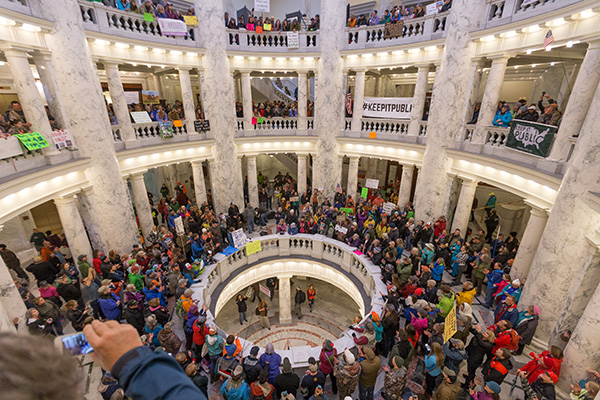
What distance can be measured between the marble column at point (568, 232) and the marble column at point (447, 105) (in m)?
5.36

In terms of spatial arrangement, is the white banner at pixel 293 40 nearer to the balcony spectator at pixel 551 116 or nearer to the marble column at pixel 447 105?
the marble column at pixel 447 105

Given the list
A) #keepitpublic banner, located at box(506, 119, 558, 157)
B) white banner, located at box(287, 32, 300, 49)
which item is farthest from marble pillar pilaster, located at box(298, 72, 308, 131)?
#keepitpublic banner, located at box(506, 119, 558, 157)

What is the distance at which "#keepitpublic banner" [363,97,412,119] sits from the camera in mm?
14438

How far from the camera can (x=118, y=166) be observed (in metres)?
12.0

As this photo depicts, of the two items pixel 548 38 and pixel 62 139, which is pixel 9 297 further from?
pixel 548 38

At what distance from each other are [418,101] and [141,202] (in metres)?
14.1

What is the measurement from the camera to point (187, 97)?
1452 centimetres

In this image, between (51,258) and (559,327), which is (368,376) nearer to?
(559,327)

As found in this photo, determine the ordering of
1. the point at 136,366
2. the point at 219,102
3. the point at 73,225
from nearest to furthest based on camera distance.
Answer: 1. the point at 136,366
2. the point at 73,225
3. the point at 219,102

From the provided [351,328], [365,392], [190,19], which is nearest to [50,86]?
[190,19]

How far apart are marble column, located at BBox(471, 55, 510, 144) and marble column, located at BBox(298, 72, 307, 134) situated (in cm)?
881

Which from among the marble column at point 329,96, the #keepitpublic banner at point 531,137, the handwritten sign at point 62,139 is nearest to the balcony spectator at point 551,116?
the #keepitpublic banner at point 531,137

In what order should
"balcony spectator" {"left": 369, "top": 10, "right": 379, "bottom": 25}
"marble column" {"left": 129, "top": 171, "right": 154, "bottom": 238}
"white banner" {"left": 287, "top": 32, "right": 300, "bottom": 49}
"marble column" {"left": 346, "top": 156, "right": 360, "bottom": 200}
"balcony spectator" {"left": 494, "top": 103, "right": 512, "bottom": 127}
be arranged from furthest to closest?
1. "marble column" {"left": 346, "top": 156, "right": 360, "bottom": 200}
2. "white banner" {"left": 287, "top": 32, "right": 300, "bottom": 49}
3. "balcony spectator" {"left": 369, "top": 10, "right": 379, "bottom": 25}
4. "marble column" {"left": 129, "top": 171, "right": 154, "bottom": 238}
5. "balcony spectator" {"left": 494, "top": 103, "right": 512, "bottom": 127}

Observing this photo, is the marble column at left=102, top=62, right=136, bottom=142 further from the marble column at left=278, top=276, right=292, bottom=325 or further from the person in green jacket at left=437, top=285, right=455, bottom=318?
the person in green jacket at left=437, top=285, right=455, bottom=318
